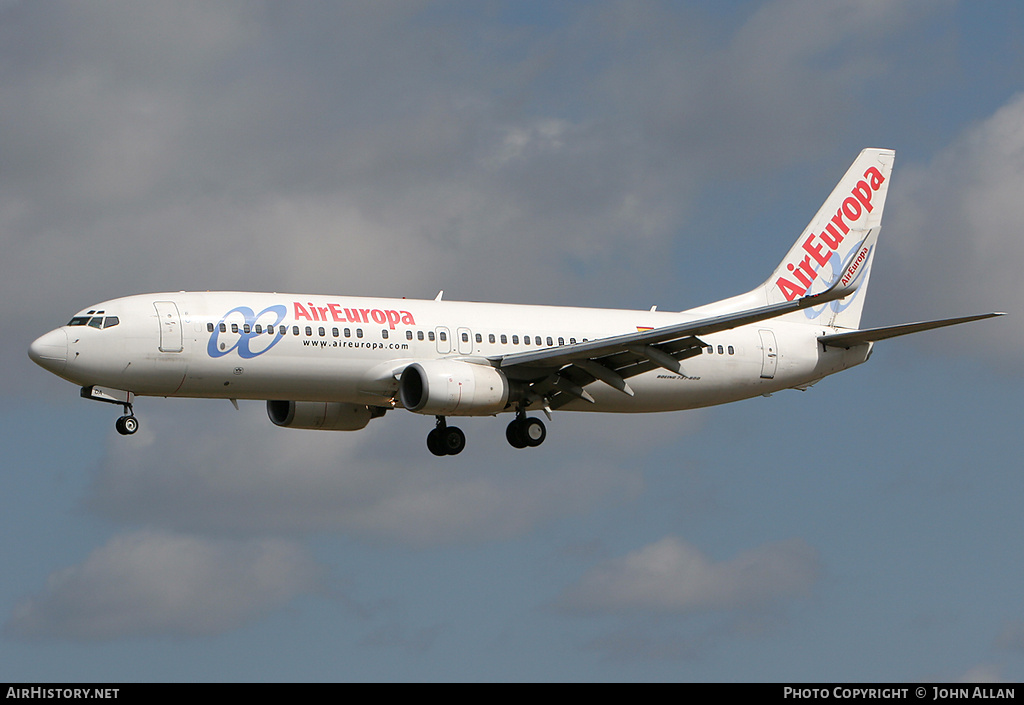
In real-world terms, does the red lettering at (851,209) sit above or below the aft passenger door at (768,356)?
above

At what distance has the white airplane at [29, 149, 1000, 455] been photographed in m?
45.6

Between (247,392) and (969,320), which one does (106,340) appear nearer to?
(247,392)

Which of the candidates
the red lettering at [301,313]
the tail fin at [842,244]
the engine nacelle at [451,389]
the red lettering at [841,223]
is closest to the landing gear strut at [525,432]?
the engine nacelle at [451,389]

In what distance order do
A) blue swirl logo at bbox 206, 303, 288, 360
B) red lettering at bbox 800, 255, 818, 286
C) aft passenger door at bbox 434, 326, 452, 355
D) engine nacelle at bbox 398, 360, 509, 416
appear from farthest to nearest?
1. red lettering at bbox 800, 255, 818, 286
2. aft passenger door at bbox 434, 326, 452, 355
3. engine nacelle at bbox 398, 360, 509, 416
4. blue swirl logo at bbox 206, 303, 288, 360

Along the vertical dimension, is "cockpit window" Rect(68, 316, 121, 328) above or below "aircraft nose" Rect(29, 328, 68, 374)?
above

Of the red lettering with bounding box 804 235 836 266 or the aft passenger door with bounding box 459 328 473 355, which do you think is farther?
the red lettering with bounding box 804 235 836 266

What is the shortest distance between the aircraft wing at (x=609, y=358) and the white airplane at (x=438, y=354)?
64mm

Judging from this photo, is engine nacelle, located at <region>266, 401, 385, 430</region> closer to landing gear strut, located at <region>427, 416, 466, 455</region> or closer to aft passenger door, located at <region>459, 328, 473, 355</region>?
landing gear strut, located at <region>427, 416, 466, 455</region>

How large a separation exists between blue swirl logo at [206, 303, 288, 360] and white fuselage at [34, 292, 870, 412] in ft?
0.10

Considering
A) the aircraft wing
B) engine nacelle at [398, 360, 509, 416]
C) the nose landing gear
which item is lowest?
the nose landing gear

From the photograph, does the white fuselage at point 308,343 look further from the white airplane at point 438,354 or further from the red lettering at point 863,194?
the red lettering at point 863,194

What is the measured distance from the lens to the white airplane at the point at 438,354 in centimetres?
4562

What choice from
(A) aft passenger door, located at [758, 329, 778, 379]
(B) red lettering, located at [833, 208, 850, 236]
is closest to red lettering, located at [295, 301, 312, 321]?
(A) aft passenger door, located at [758, 329, 778, 379]

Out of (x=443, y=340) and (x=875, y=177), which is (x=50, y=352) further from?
(x=875, y=177)
